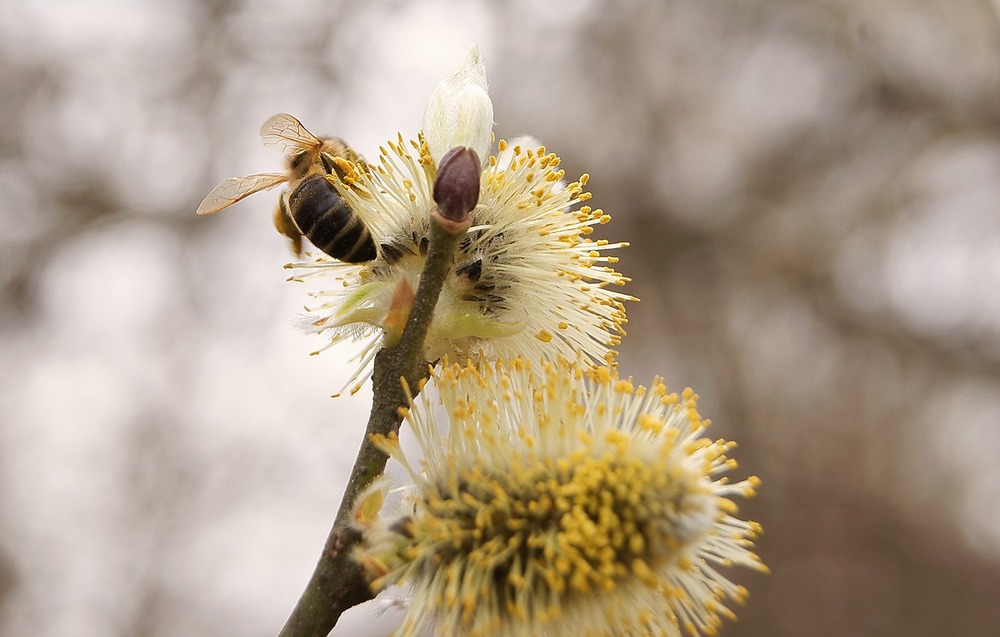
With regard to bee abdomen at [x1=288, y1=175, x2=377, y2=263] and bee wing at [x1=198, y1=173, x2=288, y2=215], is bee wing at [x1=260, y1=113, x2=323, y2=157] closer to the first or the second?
bee wing at [x1=198, y1=173, x2=288, y2=215]

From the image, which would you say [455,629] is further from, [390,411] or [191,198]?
[191,198]

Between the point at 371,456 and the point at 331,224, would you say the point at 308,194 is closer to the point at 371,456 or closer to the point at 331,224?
the point at 331,224

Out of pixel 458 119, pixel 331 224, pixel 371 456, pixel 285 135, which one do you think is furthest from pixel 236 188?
pixel 371 456

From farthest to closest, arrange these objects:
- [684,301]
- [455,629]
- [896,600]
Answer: [684,301], [896,600], [455,629]

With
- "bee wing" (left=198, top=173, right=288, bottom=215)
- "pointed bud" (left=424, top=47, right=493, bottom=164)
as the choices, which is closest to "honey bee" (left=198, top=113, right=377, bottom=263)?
"bee wing" (left=198, top=173, right=288, bottom=215)

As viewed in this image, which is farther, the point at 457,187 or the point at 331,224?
the point at 331,224

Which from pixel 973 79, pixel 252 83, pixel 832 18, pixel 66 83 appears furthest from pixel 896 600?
pixel 66 83
